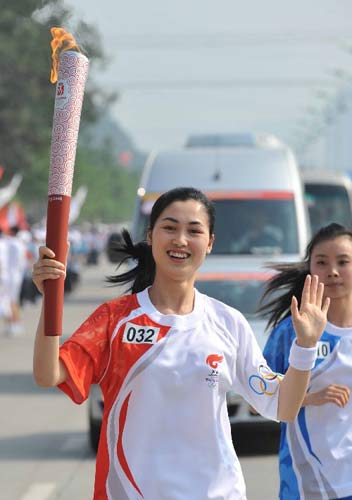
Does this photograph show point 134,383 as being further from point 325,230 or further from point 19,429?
point 19,429

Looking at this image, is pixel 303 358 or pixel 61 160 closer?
pixel 61 160

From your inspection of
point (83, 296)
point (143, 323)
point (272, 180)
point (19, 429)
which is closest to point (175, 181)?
point (272, 180)

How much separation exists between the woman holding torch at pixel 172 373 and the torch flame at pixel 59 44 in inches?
19.2

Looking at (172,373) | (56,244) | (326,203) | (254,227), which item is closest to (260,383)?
(172,373)

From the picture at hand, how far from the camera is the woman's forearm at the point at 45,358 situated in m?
3.59

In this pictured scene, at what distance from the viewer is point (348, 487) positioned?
4531 mm

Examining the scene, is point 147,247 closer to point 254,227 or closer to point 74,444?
point 74,444

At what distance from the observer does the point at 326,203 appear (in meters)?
25.8

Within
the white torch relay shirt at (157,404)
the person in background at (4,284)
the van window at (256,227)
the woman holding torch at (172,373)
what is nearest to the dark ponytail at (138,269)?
Result: the woman holding torch at (172,373)

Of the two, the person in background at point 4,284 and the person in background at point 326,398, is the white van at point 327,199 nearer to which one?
the person in background at point 4,284

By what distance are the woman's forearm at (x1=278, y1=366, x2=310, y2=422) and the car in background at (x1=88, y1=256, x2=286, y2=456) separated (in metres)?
5.23

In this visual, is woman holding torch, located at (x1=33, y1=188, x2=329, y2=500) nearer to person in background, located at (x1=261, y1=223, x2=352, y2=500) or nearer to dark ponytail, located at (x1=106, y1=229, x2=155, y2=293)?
dark ponytail, located at (x1=106, y1=229, x2=155, y2=293)

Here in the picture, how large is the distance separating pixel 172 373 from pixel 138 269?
59cm

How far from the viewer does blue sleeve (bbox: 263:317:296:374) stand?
4695mm
